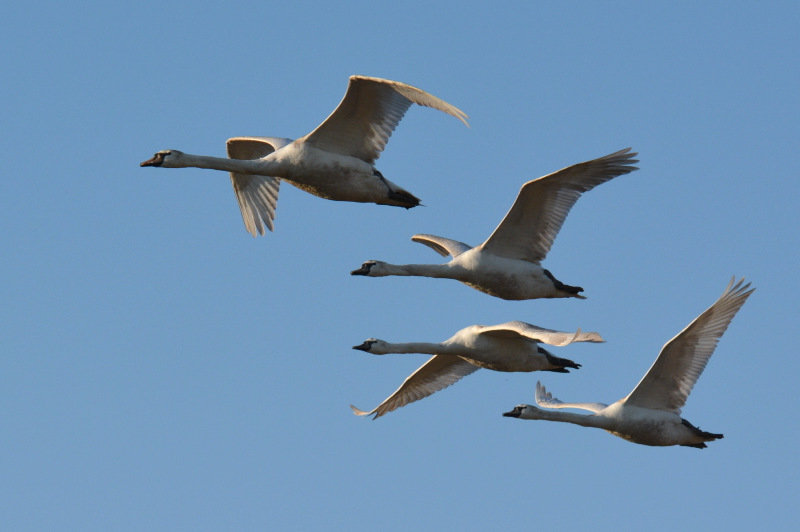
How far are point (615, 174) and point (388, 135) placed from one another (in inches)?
146

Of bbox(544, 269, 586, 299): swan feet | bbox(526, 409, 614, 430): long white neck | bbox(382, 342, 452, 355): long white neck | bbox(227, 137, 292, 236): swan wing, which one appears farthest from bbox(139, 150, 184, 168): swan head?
bbox(526, 409, 614, 430): long white neck

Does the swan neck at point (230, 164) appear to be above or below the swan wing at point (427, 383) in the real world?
above

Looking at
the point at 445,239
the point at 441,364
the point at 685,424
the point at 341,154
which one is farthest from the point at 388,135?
the point at 685,424

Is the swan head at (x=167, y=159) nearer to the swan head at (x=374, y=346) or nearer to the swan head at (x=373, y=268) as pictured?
the swan head at (x=373, y=268)

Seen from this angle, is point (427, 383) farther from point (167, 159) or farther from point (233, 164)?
point (167, 159)

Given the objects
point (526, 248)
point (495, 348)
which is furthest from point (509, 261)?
point (495, 348)

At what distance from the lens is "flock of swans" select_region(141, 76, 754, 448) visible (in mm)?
24469

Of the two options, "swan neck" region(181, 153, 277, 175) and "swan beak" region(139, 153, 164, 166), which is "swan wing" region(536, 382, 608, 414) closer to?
"swan neck" region(181, 153, 277, 175)

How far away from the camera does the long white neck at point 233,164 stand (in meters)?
24.6

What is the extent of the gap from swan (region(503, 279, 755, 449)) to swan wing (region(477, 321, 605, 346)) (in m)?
1.92

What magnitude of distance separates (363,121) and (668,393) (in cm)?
674

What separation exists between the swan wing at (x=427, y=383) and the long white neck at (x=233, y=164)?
505 cm

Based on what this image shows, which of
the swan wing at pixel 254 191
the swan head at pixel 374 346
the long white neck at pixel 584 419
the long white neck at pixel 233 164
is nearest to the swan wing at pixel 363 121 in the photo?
the long white neck at pixel 233 164

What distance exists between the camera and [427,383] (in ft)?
90.7
